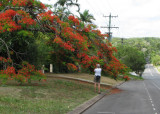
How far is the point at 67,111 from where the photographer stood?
9.16 m

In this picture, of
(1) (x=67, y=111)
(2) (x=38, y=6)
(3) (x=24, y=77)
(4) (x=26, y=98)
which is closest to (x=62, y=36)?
(2) (x=38, y=6)

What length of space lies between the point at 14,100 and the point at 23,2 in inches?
237

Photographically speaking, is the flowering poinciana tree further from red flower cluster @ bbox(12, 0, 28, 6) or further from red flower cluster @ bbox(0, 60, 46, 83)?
red flower cluster @ bbox(0, 60, 46, 83)

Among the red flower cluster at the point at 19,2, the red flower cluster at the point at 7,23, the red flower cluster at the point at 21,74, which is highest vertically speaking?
the red flower cluster at the point at 19,2

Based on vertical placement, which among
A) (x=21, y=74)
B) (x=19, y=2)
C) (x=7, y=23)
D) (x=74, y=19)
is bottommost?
(x=21, y=74)

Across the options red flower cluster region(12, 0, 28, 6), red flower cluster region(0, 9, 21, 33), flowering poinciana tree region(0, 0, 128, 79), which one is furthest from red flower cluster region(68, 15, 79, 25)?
red flower cluster region(0, 9, 21, 33)

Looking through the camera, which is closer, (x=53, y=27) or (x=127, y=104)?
(x=127, y=104)

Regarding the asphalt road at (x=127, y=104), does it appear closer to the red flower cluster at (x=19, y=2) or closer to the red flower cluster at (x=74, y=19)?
the red flower cluster at (x=74, y=19)

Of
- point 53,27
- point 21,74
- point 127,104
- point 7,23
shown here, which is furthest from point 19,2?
point 127,104

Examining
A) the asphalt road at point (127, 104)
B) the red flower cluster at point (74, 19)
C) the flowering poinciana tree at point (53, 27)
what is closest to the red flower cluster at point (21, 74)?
the flowering poinciana tree at point (53, 27)

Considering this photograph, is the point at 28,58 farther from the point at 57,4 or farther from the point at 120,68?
the point at 57,4

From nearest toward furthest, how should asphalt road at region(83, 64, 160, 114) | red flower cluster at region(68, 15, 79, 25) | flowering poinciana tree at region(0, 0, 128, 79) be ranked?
asphalt road at region(83, 64, 160, 114)
flowering poinciana tree at region(0, 0, 128, 79)
red flower cluster at region(68, 15, 79, 25)

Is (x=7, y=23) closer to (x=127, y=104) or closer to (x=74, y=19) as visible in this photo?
(x=74, y=19)

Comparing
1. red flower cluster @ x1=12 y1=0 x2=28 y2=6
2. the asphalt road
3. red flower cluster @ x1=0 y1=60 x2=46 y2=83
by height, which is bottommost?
the asphalt road
